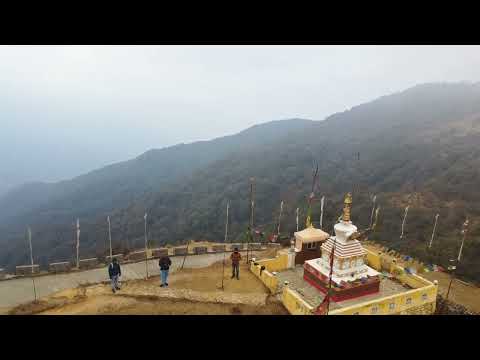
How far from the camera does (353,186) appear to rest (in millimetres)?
38062

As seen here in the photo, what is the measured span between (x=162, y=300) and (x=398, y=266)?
439 inches

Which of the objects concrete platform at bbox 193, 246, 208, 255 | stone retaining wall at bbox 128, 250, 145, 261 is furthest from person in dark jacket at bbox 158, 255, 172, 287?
concrete platform at bbox 193, 246, 208, 255

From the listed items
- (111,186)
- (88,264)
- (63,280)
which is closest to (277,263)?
(88,264)

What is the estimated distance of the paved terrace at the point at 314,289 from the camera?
13.1 meters

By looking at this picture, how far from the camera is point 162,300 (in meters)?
11.1

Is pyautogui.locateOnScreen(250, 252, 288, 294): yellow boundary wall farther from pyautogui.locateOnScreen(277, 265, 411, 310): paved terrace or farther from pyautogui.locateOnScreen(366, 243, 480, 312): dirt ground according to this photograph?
pyautogui.locateOnScreen(366, 243, 480, 312): dirt ground

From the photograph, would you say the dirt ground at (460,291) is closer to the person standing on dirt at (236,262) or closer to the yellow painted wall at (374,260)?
the yellow painted wall at (374,260)

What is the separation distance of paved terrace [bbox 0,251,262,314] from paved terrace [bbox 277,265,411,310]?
3.99m

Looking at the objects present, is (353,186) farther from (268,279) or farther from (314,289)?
(268,279)

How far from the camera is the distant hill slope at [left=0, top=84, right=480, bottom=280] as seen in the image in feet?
81.5

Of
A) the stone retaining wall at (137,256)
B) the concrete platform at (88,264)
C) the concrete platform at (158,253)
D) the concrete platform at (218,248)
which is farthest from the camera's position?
the concrete platform at (218,248)

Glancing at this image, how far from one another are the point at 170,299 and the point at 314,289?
6.23m

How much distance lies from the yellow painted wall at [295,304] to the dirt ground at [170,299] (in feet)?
0.76

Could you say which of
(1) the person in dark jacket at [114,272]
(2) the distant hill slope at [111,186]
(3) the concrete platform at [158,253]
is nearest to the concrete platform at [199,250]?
(3) the concrete platform at [158,253]
